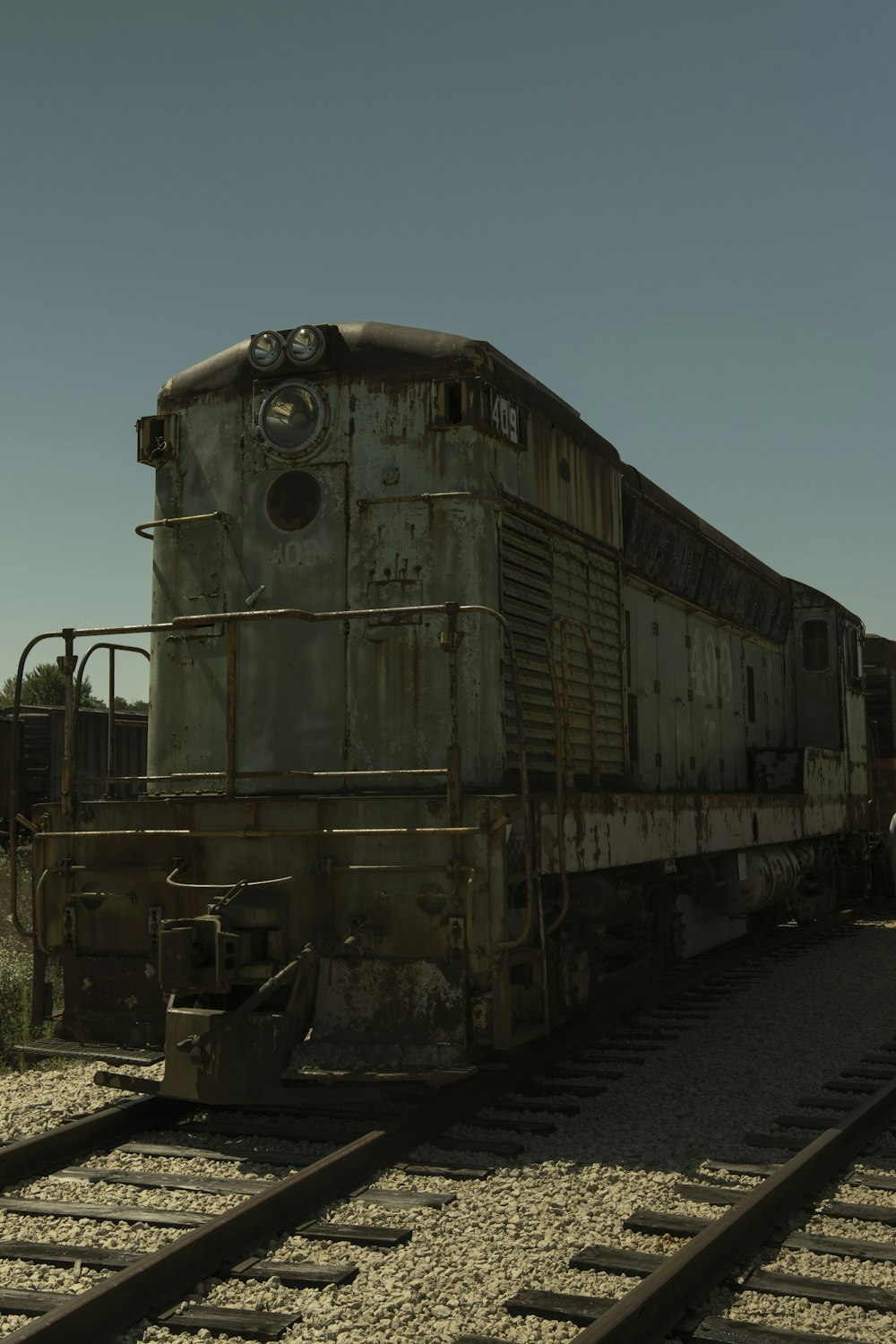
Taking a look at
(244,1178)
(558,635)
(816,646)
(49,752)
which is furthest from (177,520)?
(49,752)

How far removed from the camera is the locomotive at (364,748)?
5.46 metres

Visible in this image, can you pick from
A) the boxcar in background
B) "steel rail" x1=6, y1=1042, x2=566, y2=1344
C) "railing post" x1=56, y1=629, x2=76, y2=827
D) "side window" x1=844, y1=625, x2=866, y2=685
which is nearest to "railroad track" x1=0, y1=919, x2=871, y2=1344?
"steel rail" x1=6, y1=1042, x2=566, y2=1344

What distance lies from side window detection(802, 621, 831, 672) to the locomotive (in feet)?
18.4

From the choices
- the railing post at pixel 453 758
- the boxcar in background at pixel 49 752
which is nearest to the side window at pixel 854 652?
the railing post at pixel 453 758

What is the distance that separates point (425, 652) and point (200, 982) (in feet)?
6.69

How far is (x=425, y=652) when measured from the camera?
21.0 ft

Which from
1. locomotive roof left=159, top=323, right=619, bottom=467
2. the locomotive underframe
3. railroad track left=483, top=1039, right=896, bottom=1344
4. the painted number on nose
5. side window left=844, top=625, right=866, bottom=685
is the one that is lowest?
railroad track left=483, top=1039, right=896, bottom=1344

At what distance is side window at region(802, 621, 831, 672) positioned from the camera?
43.9 ft

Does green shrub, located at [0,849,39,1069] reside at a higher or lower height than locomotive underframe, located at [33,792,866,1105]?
lower

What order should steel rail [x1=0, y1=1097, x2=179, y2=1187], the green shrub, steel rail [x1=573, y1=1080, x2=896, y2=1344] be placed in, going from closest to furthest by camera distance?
steel rail [x1=573, y1=1080, x2=896, y2=1344] → steel rail [x1=0, y1=1097, x2=179, y2=1187] → the green shrub

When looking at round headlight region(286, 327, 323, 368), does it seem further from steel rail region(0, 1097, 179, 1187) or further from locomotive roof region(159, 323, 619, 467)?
steel rail region(0, 1097, 179, 1187)

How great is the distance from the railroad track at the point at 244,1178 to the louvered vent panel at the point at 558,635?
68.8 inches

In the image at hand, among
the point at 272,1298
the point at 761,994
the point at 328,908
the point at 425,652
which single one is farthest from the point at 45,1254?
the point at 761,994

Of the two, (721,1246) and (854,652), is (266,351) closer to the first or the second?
(721,1246)
